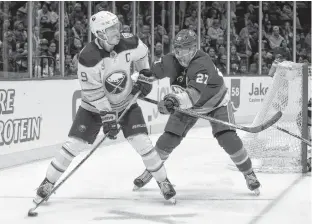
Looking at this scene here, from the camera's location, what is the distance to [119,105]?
3.82m

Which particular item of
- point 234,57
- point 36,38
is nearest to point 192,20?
point 234,57

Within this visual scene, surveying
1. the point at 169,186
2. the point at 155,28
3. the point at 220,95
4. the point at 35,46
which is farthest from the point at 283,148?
A: the point at 155,28

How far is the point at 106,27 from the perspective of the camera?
3.59m

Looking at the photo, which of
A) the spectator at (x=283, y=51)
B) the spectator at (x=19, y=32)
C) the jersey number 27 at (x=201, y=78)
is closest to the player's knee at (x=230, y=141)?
the jersey number 27 at (x=201, y=78)

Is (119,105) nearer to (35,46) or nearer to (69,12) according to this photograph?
(35,46)

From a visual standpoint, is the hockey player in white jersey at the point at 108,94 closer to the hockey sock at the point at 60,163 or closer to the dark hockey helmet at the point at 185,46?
the hockey sock at the point at 60,163

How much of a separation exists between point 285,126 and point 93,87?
2.23 m

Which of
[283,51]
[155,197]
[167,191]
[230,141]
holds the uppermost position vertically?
[230,141]

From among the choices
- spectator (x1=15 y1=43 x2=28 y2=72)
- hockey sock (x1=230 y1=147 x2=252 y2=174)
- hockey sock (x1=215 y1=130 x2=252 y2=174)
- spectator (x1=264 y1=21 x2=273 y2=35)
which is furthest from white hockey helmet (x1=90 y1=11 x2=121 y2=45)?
spectator (x1=264 y1=21 x2=273 y2=35)

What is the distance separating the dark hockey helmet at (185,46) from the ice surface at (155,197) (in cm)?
84

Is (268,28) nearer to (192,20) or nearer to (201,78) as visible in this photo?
(192,20)

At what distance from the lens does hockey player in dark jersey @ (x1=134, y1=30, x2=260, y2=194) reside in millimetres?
3797

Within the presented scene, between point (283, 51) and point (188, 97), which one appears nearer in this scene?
point (188, 97)

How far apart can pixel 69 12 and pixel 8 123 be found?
2849 millimetres
